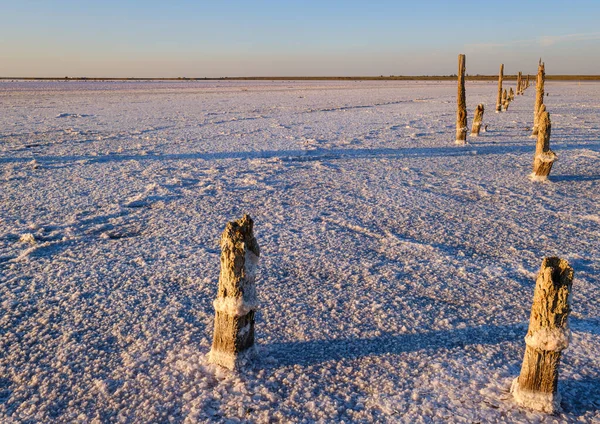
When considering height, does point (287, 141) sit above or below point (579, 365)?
above

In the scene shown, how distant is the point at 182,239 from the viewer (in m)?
4.58

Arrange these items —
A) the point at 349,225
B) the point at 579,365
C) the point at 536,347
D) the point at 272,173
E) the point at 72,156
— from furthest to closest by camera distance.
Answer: the point at 72,156, the point at 272,173, the point at 349,225, the point at 579,365, the point at 536,347

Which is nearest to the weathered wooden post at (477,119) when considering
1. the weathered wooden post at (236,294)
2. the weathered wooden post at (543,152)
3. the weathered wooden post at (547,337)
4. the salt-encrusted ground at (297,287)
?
the salt-encrusted ground at (297,287)

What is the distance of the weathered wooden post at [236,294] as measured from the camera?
92.7 inches

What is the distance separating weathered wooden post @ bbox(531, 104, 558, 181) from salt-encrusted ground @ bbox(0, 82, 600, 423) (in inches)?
11.9

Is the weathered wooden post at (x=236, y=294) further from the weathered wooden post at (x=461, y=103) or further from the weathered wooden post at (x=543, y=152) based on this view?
Answer: the weathered wooden post at (x=461, y=103)

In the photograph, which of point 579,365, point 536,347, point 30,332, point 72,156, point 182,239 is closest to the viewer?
point 536,347

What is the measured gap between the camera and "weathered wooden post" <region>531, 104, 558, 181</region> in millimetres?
6766

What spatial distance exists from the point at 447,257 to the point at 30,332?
3346mm

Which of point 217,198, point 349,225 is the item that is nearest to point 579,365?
point 349,225

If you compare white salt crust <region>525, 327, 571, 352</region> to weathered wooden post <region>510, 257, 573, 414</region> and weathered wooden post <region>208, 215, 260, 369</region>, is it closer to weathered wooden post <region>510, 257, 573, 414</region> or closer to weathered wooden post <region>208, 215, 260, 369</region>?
weathered wooden post <region>510, 257, 573, 414</region>

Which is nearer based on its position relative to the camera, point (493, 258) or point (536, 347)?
point (536, 347)

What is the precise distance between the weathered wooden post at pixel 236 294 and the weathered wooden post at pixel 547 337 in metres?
1.39

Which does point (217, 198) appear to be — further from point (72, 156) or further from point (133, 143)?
point (133, 143)
